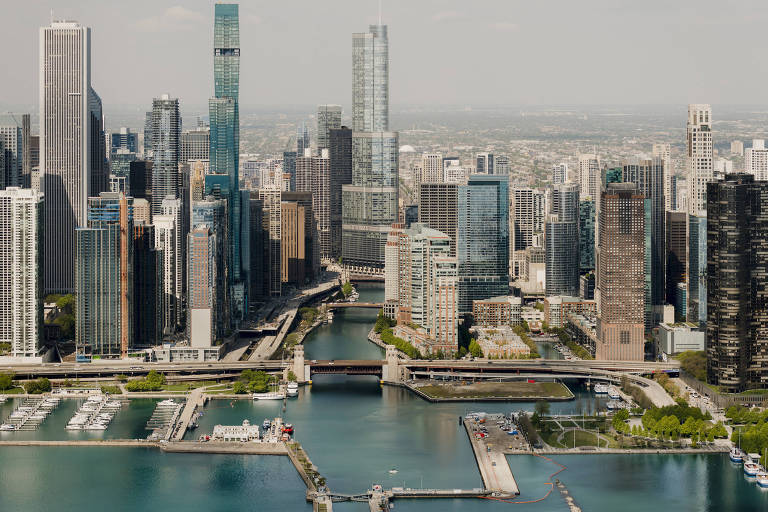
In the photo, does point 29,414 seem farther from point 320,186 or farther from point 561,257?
point 320,186

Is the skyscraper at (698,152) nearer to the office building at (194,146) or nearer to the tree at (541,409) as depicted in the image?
the tree at (541,409)

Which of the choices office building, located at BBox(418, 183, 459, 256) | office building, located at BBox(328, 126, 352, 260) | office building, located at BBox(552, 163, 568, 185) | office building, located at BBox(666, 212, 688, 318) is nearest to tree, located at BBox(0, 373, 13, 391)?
office building, located at BBox(418, 183, 459, 256)

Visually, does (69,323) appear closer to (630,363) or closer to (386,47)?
(630,363)

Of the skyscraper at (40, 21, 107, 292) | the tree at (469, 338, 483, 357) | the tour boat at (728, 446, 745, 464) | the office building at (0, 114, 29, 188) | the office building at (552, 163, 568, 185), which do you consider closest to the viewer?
the tour boat at (728, 446, 745, 464)

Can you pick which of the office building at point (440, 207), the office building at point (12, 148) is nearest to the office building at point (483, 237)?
the office building at point (440, 207)

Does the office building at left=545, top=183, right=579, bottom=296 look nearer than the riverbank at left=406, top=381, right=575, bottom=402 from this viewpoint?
No

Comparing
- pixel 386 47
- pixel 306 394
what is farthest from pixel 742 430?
pixel 386 47

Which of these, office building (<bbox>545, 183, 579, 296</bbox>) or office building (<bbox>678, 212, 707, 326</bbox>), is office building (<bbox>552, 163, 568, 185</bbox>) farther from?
office building (<bbox>678, 212, 707, 326</bbox>)
